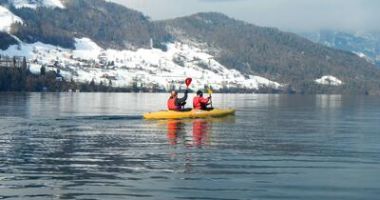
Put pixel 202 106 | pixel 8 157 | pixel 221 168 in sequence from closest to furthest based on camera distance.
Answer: pixel 221 168 → pixel 8 157 → pixel 202 106

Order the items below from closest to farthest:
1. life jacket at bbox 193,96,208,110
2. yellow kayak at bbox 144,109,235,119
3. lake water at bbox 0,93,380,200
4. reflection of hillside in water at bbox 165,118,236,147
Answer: lake water at bbox 0,93,380,200 < reflection of hillside in water at bbox 165,118,236,147 < yellow kayak at bbox 144,109,235,119 < life jacket at bbox 193,96,208,110

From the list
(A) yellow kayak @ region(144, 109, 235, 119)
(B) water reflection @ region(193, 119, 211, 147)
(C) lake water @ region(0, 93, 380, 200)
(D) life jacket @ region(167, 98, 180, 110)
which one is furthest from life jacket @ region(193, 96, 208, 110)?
(C) lake water @ region(0, 93, 380, 200)

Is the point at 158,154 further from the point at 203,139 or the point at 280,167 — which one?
the point at 203,139

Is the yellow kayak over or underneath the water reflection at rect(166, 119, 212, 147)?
over

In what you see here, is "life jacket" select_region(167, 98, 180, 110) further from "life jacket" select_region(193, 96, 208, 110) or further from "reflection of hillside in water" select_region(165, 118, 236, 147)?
"life jacket" select_region(193, 96, 208, 110)

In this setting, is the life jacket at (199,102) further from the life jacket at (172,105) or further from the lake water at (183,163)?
the lake water at (183,163)

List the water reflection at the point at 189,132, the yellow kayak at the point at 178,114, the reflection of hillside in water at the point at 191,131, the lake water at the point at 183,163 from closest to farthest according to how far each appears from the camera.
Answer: the lake water at the point at 183,163 → the water reflection at the point at 189,132 → the reflection of hillside in water at the point at 191,131 → the yellow kayak at the point at 178,114

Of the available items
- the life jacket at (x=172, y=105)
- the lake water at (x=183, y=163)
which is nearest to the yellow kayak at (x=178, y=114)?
the life jacket at (x=172, y=105)

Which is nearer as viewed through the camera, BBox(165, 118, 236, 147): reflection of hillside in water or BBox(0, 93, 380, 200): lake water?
BBox(0, 93, 380, 200): lake water

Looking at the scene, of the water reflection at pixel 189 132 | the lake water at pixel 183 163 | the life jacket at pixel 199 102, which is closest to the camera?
the lake water at pixel 183 163

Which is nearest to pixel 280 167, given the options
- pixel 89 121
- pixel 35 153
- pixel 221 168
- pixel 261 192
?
pixel 221 168

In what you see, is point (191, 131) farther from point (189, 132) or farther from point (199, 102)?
point (199, 102)

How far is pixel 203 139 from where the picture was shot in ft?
159

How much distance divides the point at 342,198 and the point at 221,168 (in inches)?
320
